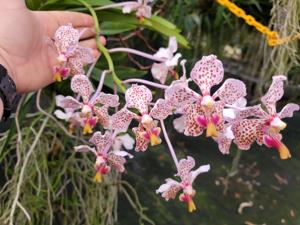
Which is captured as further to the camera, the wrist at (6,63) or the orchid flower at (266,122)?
the wrist at (6,63)

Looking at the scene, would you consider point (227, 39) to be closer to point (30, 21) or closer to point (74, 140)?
point (74, 140)

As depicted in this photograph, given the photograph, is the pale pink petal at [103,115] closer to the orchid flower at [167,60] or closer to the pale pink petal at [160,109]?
the pale pink petal at [160,109]

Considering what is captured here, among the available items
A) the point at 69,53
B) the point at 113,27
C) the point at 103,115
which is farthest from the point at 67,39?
the point at 113,27

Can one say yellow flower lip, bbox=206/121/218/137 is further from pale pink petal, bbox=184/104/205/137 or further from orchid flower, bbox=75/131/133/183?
orchid flower, bbox=75/131/133/183

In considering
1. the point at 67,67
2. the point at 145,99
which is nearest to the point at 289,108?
the point at 145,99

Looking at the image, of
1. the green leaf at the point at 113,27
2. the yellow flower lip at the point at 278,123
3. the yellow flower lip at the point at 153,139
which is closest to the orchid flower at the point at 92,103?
the yellow flower lip at the point at 153,139
